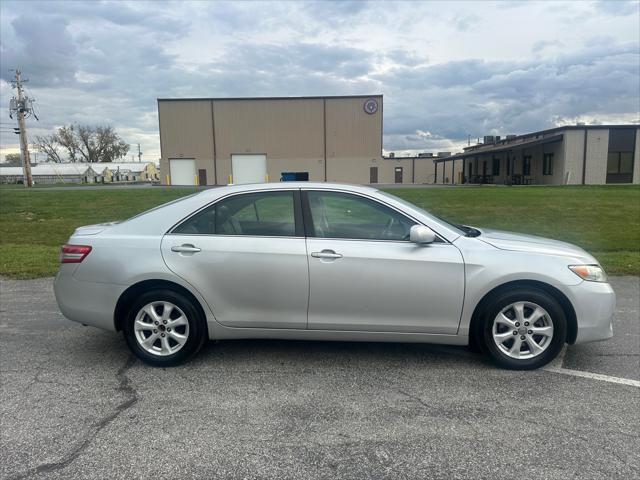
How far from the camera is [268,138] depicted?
52.3m

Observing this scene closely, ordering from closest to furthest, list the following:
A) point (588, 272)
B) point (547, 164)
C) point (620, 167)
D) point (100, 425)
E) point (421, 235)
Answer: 1. point (100, 425)
2. point (421, 235)
3. point (588, 272)
4. point (620, 167)
5. point (547, 164)

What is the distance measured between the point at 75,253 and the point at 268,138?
1953 inches

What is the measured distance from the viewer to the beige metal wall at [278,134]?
51.6 meters

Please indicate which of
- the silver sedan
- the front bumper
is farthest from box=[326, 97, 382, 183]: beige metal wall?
the front bumper

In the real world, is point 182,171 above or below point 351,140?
below

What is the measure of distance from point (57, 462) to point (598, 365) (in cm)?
412

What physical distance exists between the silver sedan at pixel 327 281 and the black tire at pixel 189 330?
10 mm

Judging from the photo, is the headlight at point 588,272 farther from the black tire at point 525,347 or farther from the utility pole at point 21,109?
the utility pole at point 21,109

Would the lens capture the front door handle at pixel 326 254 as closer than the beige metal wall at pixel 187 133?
Yes

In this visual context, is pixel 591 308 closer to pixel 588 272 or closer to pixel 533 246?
pixel 588 272

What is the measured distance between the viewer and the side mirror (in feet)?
12.5

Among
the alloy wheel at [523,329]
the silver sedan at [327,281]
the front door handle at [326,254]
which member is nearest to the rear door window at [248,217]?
the silver sedan at [327,281]

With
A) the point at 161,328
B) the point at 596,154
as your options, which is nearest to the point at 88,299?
the point at 161,328

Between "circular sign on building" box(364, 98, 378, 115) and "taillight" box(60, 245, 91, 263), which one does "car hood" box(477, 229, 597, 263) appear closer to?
"taillight" box(60, 245, 91, 263)
